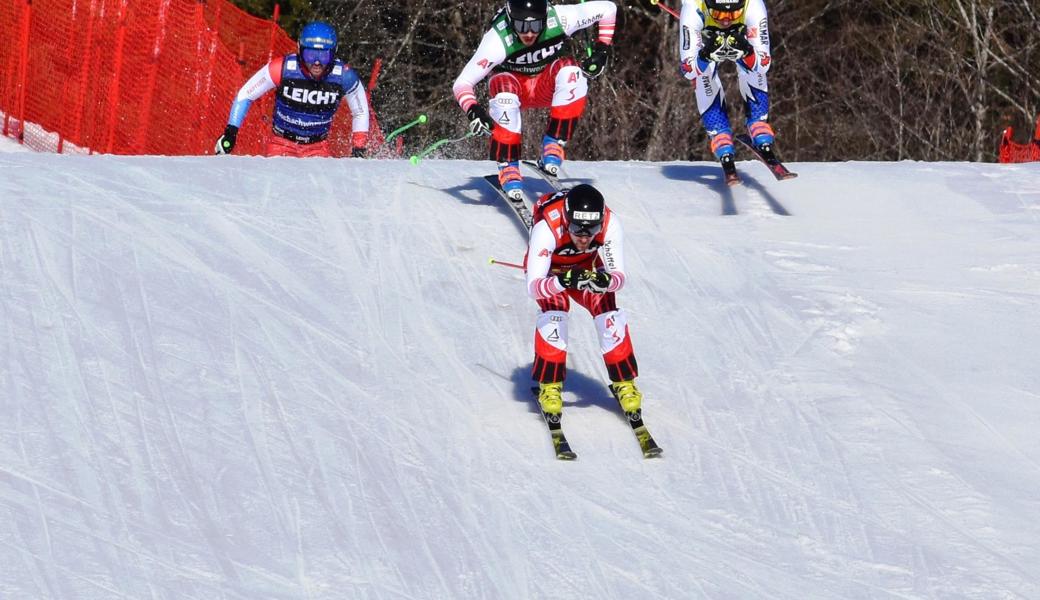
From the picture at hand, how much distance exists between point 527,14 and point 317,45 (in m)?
2.69

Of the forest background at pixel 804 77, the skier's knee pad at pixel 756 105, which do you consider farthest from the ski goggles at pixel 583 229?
the forest background at pixel 804 77

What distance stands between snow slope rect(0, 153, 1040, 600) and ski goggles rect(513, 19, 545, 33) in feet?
4.36

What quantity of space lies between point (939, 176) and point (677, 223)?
233cm

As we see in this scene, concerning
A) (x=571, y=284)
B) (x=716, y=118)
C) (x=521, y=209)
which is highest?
(x=716, y=118)

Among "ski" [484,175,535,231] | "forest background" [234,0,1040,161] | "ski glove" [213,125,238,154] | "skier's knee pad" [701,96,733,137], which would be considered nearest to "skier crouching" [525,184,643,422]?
"ski" [484,175,535,231]

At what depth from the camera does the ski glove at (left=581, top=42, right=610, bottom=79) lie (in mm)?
11555

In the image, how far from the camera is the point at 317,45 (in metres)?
13.4

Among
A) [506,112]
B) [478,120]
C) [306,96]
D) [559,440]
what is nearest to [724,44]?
[506,112]

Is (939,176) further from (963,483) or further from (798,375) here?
(963,483)

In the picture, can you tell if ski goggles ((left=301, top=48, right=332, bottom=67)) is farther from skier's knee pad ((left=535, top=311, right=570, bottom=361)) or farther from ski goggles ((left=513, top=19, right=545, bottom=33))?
skier's knee pad ((left=535, top=311, right=570, bottom=361))

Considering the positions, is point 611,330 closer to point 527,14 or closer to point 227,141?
point 527,14

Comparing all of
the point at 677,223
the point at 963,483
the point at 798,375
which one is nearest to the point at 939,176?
the point at 677,223

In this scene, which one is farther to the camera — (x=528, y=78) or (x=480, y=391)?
(x=528, y=78)

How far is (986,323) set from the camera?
10.7 metres
